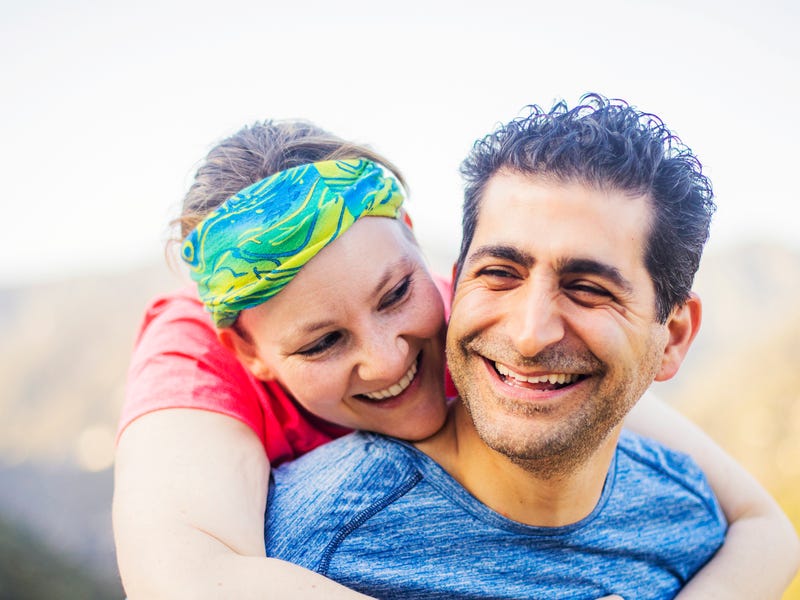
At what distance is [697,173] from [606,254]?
2.06ft

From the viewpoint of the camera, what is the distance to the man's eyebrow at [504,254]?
87.0 inches

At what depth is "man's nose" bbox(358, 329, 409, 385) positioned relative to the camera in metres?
2.52

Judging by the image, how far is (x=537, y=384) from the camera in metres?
2.25

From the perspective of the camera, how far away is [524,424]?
2246 millimetres

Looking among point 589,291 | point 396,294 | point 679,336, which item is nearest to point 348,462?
point 396,294

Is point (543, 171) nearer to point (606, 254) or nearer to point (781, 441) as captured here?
point (606, 254)

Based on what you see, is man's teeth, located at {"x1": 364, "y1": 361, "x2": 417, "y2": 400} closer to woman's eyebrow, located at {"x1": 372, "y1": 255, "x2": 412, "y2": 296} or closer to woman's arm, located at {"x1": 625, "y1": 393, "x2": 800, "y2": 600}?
woman's eyebrow, located at {"x1": 372, "y1": 255, "x2": 412, "y2": 296}

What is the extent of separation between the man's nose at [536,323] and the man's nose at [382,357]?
1.71ft

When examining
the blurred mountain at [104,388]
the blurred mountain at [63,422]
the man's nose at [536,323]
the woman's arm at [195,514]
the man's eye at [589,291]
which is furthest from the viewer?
the blurred mountain at [63,422]

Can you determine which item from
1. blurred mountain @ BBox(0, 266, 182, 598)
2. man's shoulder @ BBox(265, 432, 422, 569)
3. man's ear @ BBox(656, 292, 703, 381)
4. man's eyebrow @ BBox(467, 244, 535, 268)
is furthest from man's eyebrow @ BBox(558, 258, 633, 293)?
blurred mountain @ BBox(0, 266, 182, 598)

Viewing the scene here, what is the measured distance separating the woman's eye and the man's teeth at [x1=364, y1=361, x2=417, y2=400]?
0.93 ft

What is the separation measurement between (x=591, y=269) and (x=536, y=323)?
10.2 inches

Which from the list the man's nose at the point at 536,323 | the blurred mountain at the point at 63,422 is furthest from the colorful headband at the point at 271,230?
the blurred mountain at the point at 63,422

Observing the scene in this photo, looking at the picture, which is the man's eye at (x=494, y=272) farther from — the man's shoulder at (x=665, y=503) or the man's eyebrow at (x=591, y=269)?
the man's shoulder at (x=665, y=503)
